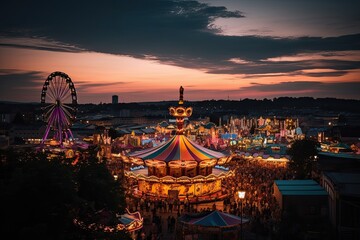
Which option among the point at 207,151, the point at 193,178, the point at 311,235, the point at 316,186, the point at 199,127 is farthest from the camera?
the point at 199,127

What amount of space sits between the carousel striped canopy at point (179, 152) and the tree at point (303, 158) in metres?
5.93

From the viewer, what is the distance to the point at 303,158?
88.7 ft

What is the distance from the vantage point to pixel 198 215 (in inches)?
562

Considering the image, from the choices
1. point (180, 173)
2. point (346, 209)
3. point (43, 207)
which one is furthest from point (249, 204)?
point (43, 207)

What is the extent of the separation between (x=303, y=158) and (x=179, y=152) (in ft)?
29.5

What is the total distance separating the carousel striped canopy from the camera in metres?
22.3

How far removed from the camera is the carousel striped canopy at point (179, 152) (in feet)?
73.2

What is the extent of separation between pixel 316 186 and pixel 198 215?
748 centimetres

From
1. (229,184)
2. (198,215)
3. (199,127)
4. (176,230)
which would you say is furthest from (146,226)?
(199,127)

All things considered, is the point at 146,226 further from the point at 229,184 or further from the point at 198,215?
the point at 229,184

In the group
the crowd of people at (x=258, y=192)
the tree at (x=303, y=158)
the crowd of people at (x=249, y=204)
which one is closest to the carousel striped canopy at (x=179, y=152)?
the crowd of people at (x=249, y=204)

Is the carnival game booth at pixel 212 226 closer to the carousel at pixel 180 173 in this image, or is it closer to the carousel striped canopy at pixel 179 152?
the carousel at pixel 180 173

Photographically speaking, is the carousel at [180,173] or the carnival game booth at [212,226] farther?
the carousel at [180,173]

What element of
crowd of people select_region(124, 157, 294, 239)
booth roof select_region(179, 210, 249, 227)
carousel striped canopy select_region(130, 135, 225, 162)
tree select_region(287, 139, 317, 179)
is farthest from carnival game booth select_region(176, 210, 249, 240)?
tree select_region(287, 139, 317, 179)
